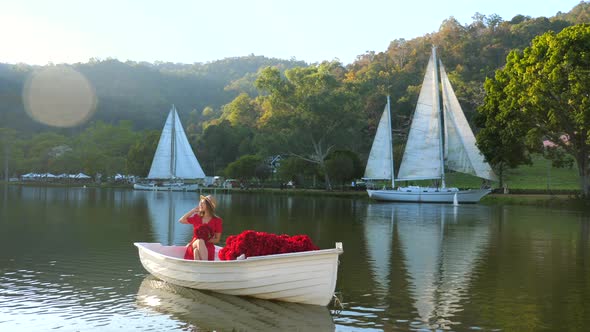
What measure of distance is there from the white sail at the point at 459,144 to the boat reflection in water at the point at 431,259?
75.2 ft

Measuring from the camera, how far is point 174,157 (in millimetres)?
88500

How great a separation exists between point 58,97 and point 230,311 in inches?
6923

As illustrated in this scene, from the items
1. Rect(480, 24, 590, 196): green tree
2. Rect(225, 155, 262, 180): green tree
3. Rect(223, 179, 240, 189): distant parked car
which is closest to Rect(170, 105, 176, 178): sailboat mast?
Rect(225, 155, 262, 180): green tree

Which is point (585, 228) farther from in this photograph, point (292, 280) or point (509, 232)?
point (292, 280)

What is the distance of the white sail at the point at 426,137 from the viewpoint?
61.3m

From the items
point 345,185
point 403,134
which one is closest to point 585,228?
point 345,185

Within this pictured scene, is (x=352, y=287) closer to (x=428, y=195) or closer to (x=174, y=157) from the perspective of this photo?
(x=428, y=195)

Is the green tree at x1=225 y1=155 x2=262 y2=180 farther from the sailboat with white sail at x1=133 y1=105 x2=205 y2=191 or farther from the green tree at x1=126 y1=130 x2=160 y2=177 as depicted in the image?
the green tree at x1=126 y1=130 x2=160 y2=177

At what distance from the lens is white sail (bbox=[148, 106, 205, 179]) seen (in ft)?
288

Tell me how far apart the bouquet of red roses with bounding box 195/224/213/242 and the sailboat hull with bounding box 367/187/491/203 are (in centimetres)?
4896

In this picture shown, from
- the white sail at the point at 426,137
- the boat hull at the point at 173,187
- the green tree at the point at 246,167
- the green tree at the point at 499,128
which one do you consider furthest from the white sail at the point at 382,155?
the boat hull at the point at 173,187

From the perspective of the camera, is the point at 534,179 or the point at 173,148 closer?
the point at 534,179

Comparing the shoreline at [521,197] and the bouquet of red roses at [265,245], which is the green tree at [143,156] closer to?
the shoreline at [521,197]

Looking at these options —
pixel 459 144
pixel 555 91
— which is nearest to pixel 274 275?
pixel 555 91
